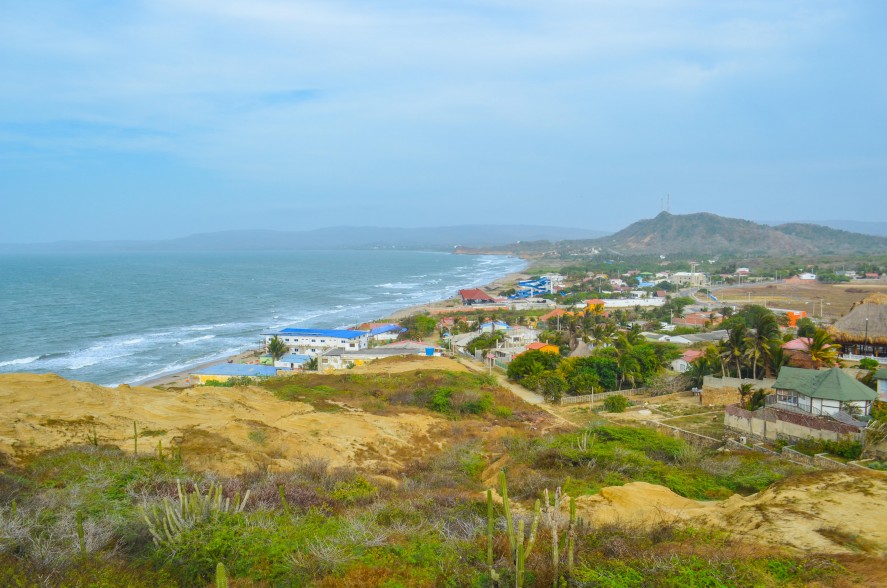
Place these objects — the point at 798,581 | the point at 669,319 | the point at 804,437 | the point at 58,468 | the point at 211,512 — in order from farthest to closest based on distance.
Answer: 1. the point at 669,319
2. the point at 804,437
3. the point at 58,468
4. the point at 211,512
5. the point at 798,581

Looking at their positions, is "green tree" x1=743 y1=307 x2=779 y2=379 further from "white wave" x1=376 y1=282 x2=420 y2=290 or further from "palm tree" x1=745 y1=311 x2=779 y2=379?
"white wave" x1=376 y1=282 x2=420 y2=290

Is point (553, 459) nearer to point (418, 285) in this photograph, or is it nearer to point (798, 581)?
point (798, 581)

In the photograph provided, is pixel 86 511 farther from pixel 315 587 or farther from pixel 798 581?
pixel 798 581

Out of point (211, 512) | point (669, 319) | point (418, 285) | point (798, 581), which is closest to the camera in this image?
point (798, 581)

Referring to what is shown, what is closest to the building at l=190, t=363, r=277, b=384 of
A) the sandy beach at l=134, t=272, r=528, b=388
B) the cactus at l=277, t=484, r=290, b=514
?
the sandy beach at l=134, t=272, r=528, b=388

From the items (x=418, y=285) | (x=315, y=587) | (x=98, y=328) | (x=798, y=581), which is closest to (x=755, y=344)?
(x=798, y=581)

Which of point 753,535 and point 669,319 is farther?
point 669,319

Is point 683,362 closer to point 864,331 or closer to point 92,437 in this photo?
point 864,331

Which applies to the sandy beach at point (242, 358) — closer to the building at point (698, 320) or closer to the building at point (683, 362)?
the building at point (698, 320)

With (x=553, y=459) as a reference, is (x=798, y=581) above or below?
above
